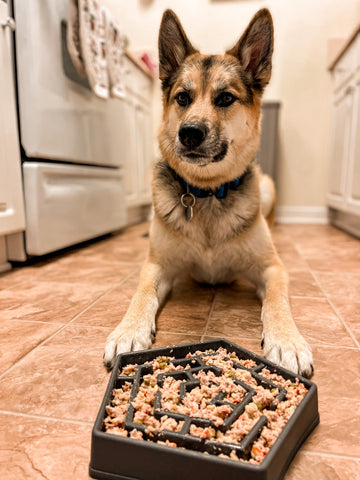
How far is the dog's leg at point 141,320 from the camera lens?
37.3 inches

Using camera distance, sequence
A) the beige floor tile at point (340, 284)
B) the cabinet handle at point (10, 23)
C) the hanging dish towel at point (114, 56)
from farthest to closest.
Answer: the hanging dish towel at point (114, 56) < the cabinet handle at point (10, 23) < the beige floor tile at point (340, 284)

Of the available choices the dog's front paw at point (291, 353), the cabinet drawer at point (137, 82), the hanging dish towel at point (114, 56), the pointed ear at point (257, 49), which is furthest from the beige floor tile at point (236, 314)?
the cabinet drawer at point (137, 82)

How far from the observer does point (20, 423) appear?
2.33 feet

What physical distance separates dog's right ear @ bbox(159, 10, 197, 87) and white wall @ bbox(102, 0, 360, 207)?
2505 millimetres

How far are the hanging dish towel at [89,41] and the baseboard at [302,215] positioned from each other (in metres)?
2.30

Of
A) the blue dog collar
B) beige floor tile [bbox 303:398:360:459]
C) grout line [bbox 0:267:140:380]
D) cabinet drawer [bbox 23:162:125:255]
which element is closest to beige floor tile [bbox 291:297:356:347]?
beige floor tile [bbox 303:398:360:459]

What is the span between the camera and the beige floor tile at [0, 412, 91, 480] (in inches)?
23.4

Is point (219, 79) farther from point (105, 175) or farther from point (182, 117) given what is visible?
point (105, 175)

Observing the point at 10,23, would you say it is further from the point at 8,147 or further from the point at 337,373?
the point at 337,373

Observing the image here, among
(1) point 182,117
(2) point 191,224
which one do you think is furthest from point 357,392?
(1) point 182,117

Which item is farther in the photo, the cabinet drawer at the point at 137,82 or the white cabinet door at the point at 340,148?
the cabinet drawer at the point at 137,82

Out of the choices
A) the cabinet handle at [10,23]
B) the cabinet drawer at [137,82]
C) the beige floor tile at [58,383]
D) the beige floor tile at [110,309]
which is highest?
the cabinet drawer at [137,82]

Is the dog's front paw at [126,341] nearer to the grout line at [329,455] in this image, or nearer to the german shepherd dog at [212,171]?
the german shepherd dog at [212,171]

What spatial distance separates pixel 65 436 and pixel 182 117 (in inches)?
44.3
